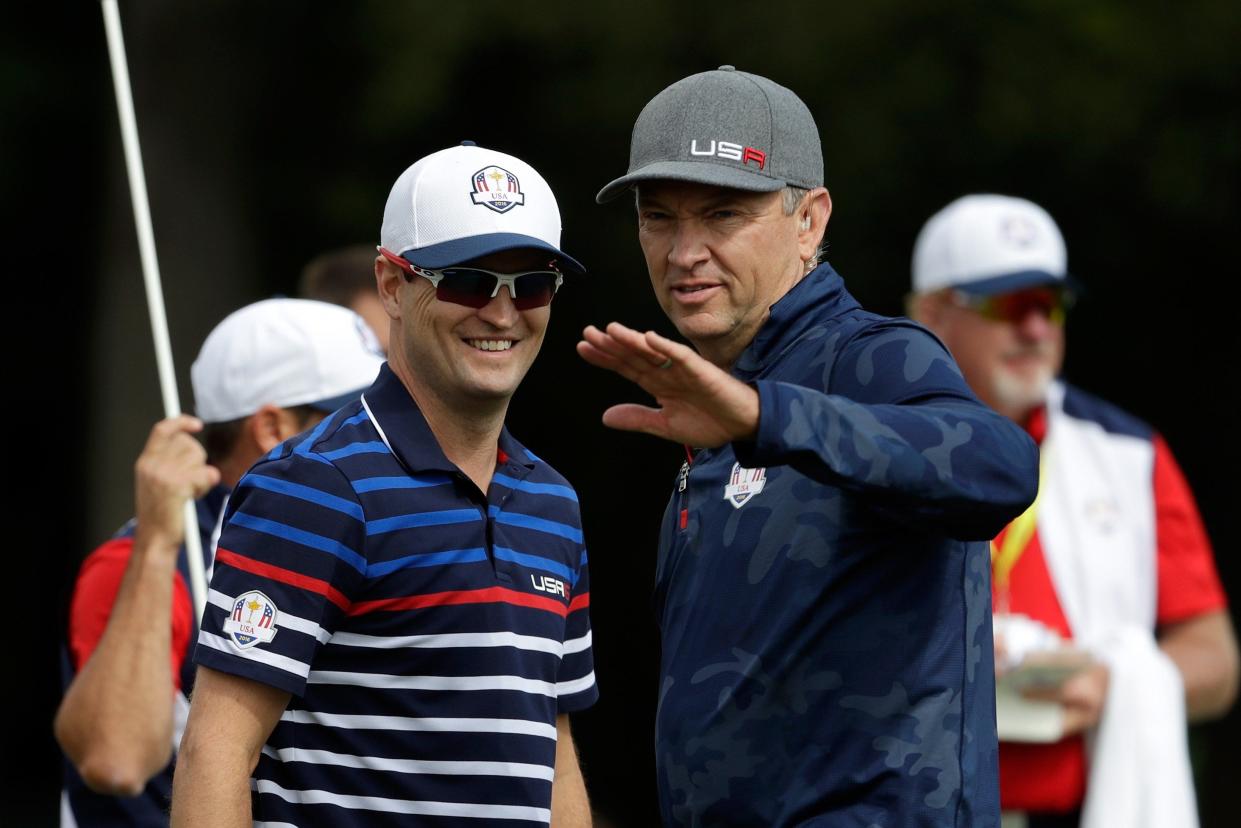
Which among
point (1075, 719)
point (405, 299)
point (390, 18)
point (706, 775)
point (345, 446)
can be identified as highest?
point (390, 18)

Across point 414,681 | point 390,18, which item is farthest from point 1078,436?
point 390,18

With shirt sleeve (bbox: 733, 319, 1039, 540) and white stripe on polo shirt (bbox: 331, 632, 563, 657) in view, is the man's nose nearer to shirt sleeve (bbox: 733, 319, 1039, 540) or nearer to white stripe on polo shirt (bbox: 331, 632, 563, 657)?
shirt sleeve (bbox: 733, 319, 1039, 540)

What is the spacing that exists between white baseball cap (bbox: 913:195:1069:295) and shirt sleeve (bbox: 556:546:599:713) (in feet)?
9.87

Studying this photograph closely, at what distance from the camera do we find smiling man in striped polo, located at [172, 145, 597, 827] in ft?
10.8

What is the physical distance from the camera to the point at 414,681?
11.1 ft

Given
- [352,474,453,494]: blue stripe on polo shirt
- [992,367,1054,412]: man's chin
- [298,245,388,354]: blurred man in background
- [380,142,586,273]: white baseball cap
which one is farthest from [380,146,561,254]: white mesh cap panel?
[992,367,1054,412]: man's chin

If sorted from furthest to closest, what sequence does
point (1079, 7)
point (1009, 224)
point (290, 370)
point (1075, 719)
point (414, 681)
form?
1. point (1079, 7)
2. point (1009, 224)
3. point (1075, 719)
4. point (290, 370)
5. point (414, 681)

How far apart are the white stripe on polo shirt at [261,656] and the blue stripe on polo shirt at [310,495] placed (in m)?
0.26

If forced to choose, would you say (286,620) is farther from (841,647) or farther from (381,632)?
(841,647)

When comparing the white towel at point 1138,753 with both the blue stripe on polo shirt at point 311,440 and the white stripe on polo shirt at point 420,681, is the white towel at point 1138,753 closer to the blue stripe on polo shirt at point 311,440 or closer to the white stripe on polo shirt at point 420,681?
the white stripe on polo shirt at point 420,681

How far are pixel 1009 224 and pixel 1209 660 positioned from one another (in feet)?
5.09

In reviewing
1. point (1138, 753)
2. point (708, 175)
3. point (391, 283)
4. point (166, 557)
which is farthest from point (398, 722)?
point (1138, 753)

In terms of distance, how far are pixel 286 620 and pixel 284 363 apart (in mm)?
1609

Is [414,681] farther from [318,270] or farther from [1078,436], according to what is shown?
[1078,436]
